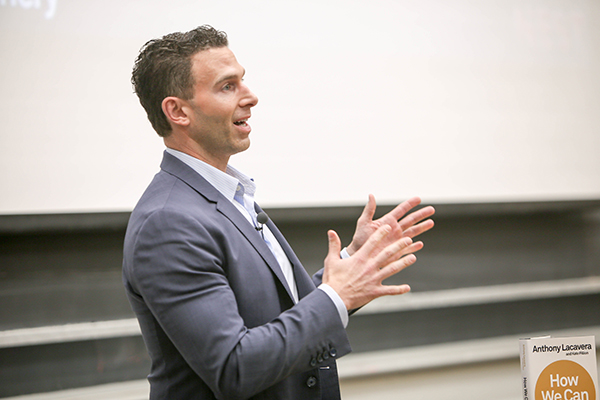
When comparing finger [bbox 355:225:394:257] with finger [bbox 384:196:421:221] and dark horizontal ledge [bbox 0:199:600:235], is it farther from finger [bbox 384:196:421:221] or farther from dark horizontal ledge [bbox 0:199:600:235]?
dark horizontal ledge [bbox 0:199:600:235]

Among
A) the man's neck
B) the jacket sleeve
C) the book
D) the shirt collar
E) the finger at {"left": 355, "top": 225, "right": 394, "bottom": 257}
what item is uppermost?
the man's neck

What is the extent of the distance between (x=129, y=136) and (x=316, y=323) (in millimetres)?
1717

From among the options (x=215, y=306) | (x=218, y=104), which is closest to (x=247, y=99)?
(x=218, y=104)

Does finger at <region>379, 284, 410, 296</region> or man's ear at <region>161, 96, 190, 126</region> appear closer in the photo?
finger at <region>379, 284, 410, 296</region>

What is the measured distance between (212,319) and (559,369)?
0.80 m

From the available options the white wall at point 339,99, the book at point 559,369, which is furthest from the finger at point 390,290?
the white wall at point 339,99

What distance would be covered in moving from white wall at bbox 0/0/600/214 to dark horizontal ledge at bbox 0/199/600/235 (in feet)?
0.16

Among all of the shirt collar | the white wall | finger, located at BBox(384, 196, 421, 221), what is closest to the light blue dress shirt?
the shirt collar

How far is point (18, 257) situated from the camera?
2.16m

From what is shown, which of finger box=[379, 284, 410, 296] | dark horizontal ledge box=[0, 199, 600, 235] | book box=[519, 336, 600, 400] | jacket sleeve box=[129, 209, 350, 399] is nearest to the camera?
jacket sleeve box=[129, 209, 350, 399]

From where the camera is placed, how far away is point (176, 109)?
107cm

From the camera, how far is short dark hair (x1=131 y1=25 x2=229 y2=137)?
1.05 m

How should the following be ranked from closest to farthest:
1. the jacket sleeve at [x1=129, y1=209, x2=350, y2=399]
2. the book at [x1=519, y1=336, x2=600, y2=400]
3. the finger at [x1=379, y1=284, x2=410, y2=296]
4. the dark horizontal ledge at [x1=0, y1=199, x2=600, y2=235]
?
the jacket sleeve at [x1=129, y1=209, x2=350, y2=399], the finger at [x1=379, y1=284, x2=410, y2=296], the book at [x1=519, y1=336, x2=600, y2=400], the dark horizontal ledge at [x1=0, y1=199, x2=600, y2=235]

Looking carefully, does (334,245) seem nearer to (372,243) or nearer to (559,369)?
(372,243)
